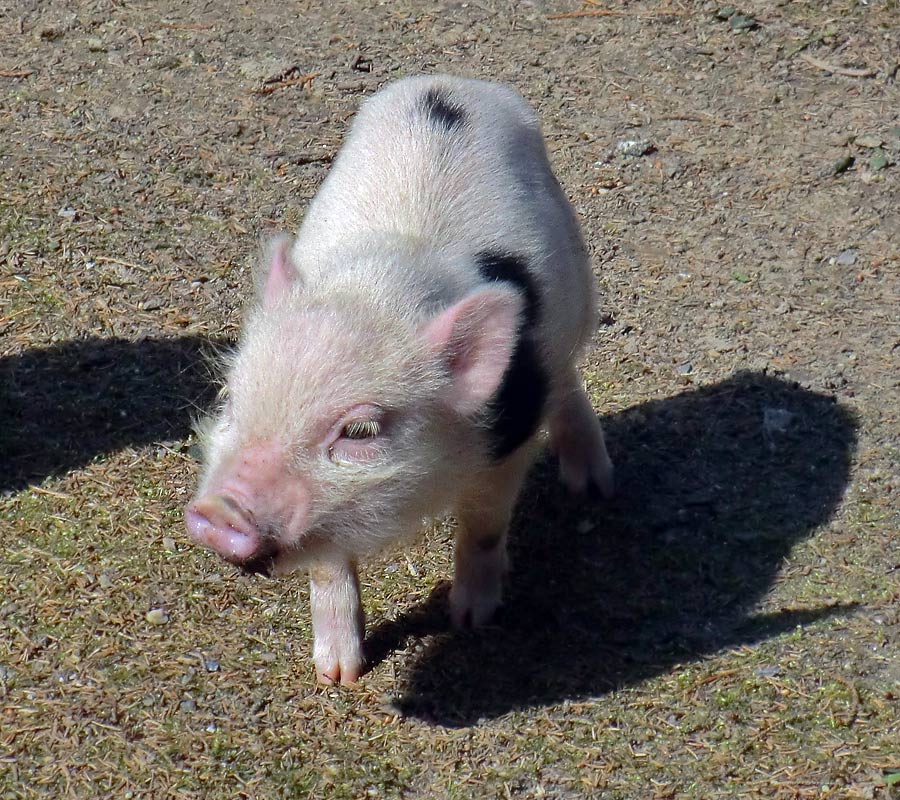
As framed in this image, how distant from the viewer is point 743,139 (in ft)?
24.4

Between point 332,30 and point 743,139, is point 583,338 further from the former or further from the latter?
point 332,30

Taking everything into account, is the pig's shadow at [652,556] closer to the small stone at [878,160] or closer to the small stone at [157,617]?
the small stone at [157,617]

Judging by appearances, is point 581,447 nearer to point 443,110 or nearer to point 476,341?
point 443,110

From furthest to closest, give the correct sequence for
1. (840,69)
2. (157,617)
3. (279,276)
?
(840,69) < (157,617) < (279,276)

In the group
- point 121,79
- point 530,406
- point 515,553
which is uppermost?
point 530,406

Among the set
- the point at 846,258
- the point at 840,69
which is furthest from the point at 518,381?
the point at 840,69

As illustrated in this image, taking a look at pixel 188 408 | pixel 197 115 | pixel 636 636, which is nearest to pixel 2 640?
pixel 188 408

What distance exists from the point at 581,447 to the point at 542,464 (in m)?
0.40

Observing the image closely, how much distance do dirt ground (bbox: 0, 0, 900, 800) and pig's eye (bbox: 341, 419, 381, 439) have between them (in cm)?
127

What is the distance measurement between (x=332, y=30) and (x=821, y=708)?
19.0ft

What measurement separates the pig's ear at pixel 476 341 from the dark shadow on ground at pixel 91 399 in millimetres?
1968

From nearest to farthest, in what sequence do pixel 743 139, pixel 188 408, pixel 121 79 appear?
pixel 188 408 → pixel 743 139 → pixel 121 79

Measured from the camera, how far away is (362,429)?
3.64m

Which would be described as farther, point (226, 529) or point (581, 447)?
point (581, 447)
